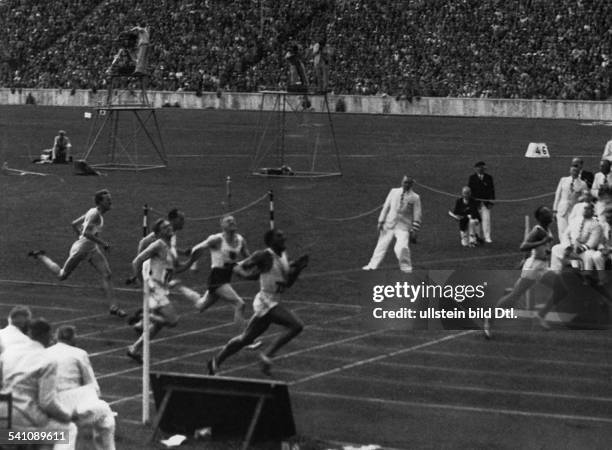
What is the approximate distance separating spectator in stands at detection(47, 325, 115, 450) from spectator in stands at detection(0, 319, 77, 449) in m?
0.55

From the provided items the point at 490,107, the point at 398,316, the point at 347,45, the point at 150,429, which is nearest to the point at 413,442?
the point at 150,429

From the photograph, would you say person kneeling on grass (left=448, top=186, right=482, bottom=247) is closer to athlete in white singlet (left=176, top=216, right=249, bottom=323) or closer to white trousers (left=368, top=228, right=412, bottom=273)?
white trousers (left=368, top=228, right=412, bottom=273)

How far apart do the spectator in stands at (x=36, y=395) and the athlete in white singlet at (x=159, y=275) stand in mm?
5578

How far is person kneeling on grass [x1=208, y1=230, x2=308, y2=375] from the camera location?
14641 mm

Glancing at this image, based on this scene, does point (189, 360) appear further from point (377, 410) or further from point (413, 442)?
point (413, 442)

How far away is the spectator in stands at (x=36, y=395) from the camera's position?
31.1 feet

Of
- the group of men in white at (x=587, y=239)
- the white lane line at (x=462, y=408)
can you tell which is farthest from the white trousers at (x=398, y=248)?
the white lane line at (x=462, y=408)

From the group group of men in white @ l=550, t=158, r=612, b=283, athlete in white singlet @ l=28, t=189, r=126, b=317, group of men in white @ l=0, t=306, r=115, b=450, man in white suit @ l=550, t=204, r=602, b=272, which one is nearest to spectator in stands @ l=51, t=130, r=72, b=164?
athlete in white singlet @ l=28, t=189, r=126, b=317

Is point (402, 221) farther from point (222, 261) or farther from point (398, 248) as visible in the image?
point (222, 261)

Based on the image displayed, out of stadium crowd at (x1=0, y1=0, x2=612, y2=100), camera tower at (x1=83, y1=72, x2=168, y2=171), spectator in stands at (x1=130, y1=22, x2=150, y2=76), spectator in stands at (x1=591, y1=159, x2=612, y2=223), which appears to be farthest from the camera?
stadium crowd at (x1=0, y1=0, x2=612, y2=100)

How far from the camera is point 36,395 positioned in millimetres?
9602

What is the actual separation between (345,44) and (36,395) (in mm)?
65553

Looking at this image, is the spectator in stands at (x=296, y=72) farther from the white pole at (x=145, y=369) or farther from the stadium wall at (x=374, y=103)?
the white pole at (x=145, y=369)

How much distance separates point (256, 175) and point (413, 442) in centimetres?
A: 2652
